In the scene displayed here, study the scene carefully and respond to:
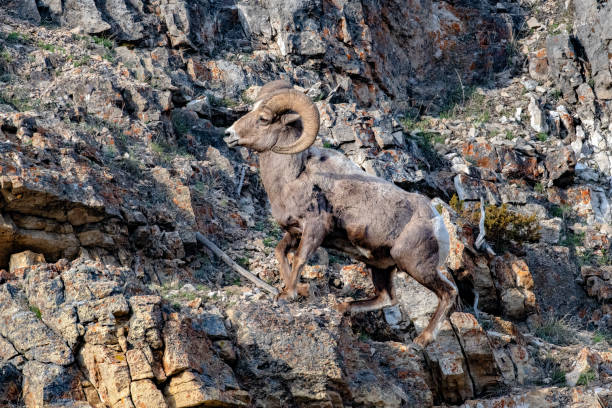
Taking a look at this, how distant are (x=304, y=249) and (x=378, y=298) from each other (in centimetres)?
119

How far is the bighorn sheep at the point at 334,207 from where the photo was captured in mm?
8383

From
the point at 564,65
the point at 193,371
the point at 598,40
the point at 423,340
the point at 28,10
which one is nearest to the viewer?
Result: the point at 193,371

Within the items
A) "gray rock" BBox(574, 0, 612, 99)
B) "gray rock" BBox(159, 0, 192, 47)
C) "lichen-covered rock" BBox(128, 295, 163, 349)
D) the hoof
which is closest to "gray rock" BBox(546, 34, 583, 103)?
"gray rock" BBox(574, 0, 612, 99)

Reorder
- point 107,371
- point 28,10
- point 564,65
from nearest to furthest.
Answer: point 107,371 → point 28,10 → point 564,65

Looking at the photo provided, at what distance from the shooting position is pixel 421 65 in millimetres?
17984

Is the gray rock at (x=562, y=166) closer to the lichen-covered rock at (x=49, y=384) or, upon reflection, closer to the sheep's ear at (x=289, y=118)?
the sheep's ear at (x=289, y=118)

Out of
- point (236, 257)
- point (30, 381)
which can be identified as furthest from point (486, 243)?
point (30, 381)

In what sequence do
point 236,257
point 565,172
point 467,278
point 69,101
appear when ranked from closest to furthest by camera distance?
1. point 236,257
2. point 467,278
3. point 69,101
4. point 565,172

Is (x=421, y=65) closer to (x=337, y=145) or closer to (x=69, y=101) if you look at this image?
(x=337, y=145)

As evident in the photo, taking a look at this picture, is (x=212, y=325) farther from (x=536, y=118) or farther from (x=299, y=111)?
(x=536, y=118)

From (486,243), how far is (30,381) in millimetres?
7085

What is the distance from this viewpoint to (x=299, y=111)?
8.48m

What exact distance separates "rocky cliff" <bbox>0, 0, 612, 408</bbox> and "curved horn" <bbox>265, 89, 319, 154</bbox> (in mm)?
1608

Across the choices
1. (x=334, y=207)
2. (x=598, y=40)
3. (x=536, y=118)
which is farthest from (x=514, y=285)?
(x=598, y=40)
